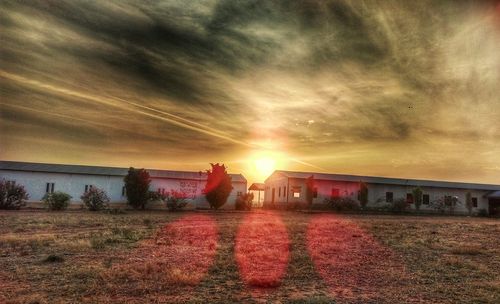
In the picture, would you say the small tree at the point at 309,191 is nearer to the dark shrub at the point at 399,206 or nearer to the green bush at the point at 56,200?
the dark shrub at the point at 399,206

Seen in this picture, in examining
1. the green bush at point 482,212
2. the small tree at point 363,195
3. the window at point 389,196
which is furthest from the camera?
the window at point 389,196

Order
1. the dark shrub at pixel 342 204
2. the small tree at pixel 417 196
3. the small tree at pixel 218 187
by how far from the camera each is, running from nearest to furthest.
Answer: the small tree at pixel 218 187, the dark shrub at pixel 342 204, the small tree at pixel 417 196

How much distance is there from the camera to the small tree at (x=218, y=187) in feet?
120

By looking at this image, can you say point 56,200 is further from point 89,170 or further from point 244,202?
point 244,202

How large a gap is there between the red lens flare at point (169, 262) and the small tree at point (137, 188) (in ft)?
70.6

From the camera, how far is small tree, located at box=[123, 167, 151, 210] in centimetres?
3525

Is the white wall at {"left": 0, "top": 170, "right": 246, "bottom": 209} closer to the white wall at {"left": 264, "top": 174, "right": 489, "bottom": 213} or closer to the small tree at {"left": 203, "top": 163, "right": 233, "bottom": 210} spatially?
the small tree at {"left": 203, "top": 163, "right": 233, "bottom": 210}

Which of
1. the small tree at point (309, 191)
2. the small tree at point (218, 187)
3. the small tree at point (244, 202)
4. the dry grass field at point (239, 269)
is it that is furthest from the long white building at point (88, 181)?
the dry grass field at point (239, 269)

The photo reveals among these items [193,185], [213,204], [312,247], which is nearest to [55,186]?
[193,185]

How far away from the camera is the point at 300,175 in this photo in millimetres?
46094

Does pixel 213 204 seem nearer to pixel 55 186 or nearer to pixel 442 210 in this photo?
pixel 55 186

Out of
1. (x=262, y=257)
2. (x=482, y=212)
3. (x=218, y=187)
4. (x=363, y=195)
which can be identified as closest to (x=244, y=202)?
(x=218, y=187)

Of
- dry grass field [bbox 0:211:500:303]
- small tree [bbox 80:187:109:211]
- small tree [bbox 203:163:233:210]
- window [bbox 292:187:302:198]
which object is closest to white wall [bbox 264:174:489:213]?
window [bbox 292:187:302:198]

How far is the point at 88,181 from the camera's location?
3934cm
